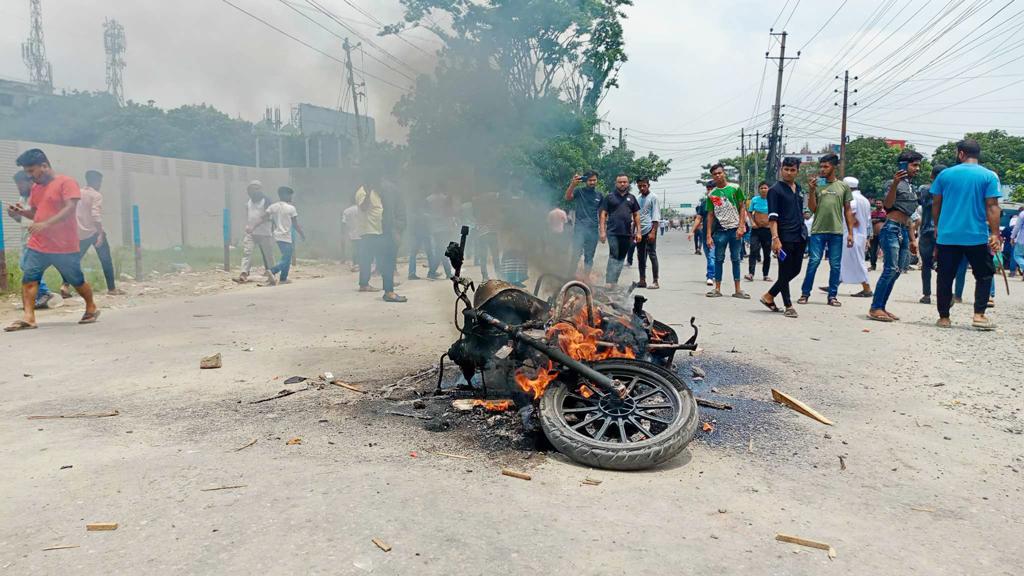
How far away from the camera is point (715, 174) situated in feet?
32.4

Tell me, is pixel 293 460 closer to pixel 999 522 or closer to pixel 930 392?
pixel 999 522

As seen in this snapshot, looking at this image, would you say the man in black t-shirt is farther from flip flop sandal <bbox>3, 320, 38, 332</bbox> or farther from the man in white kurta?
flip flop sandal <bbox>3, 320, 38, 332</bbox>

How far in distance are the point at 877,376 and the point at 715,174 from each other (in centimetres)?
529

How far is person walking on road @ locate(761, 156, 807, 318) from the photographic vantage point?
26.7 ft

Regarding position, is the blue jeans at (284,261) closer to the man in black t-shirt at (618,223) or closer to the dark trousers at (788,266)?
the man in black t-shirt at (618,223)

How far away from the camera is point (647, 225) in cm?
1103

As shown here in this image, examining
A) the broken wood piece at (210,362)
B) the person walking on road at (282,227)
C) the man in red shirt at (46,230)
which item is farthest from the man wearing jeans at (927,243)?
the man in red shirt at (46,230)

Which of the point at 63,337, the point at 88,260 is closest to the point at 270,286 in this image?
the point at 63,337

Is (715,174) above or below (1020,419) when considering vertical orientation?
above

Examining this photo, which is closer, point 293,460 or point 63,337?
point 293,460

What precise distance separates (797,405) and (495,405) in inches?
77.6

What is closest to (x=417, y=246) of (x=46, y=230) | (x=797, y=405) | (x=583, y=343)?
(x=46, y=230)

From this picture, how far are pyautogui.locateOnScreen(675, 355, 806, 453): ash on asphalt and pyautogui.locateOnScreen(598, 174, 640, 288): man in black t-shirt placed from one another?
4588 millimetres

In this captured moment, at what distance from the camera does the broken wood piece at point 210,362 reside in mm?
5500
